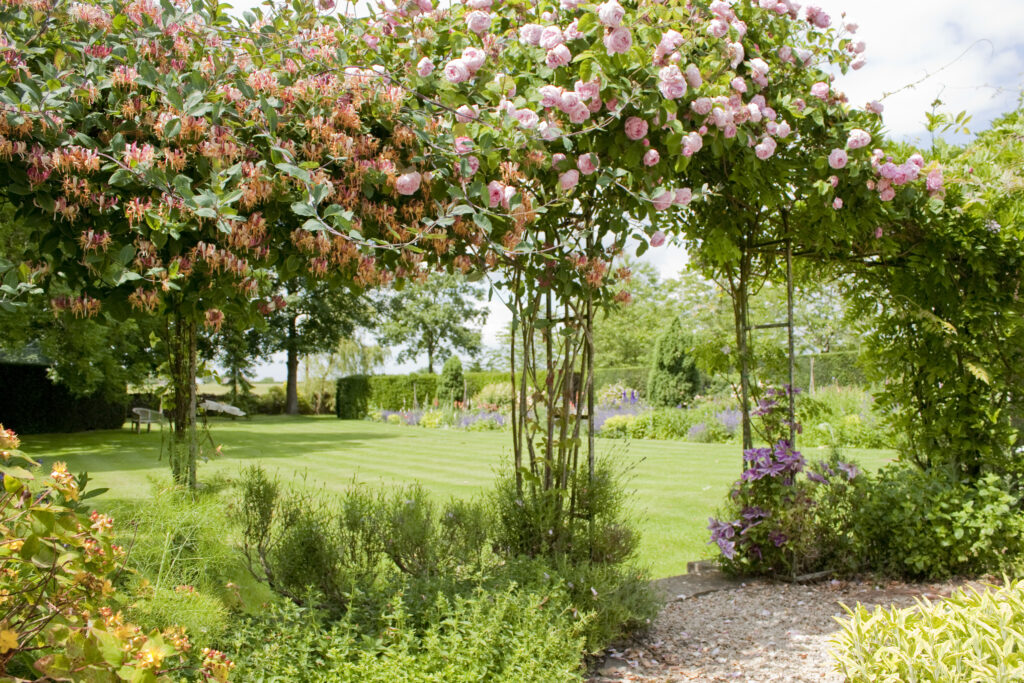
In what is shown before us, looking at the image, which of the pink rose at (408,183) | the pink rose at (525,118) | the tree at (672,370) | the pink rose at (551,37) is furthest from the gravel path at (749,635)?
the tree at (672,370)

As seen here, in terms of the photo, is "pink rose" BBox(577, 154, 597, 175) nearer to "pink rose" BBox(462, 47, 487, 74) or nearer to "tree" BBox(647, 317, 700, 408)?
"pink rose" BBox(462, 47, 487, 74)

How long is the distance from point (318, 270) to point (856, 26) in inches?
129

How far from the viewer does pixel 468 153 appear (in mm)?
2568

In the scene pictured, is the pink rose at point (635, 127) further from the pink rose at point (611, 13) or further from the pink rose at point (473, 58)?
the pink rose at point (473, 58)

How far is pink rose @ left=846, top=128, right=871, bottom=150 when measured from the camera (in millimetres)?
3818

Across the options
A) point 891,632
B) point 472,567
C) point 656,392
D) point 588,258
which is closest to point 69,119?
point 588,258

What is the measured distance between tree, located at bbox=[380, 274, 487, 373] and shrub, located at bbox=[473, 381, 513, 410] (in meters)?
11.8

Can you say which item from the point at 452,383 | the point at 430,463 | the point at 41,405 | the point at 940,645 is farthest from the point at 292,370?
the point at 940,645

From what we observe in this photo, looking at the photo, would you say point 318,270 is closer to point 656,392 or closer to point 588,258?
point 588,258

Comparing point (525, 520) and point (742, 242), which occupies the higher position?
point (742, 242)

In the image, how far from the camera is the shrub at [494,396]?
1759 cm

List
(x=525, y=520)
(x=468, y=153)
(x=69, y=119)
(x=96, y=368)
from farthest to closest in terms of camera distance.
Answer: (x=96, y=368) < (x=525, y=520) < (x=468, y=153) < (x=69, y=119)

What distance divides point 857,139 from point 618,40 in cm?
190

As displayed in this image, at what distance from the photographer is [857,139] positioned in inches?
151
